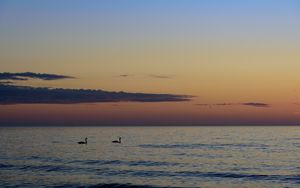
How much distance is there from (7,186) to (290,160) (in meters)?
36.0

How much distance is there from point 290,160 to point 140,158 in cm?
1970

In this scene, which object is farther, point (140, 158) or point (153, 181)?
point (140, 158)

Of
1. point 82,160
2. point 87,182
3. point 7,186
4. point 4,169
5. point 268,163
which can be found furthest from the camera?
point 82,160

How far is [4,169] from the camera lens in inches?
2050

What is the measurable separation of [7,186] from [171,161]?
24654 millimetres

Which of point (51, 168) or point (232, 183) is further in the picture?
point (51, 168)

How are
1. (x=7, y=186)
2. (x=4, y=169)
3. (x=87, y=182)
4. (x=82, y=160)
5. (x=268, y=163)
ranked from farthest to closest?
(x=82, y=160) → (x=268, y=163) → (x=4, y=169) → (x=87, y=182) → (x=7, y=186)

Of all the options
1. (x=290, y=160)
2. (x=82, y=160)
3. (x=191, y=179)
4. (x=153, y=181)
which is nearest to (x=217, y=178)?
(x=191, y=179)

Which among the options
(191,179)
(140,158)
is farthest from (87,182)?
(140,158)

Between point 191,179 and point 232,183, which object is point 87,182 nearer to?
point 191,179

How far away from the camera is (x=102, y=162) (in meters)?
59.9

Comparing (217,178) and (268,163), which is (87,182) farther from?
(268,163)

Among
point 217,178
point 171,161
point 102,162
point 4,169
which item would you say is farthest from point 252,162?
point 4,169

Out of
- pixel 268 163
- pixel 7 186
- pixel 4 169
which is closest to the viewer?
pixel 7 186
